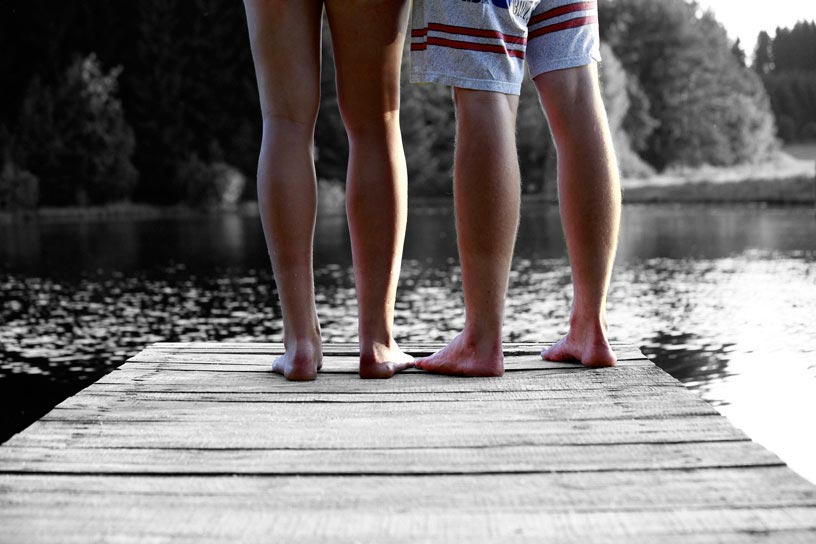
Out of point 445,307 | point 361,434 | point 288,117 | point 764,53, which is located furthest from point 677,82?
point 361,434

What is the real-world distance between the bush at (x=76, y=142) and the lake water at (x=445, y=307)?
11.4 m

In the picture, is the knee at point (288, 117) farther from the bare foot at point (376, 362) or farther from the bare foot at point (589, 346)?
the bare foot at point (589, 346)

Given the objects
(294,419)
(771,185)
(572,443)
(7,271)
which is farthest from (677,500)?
(771,185)

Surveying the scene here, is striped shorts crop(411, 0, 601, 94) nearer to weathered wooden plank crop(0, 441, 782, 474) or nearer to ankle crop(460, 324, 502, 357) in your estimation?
ankle crop(460, 324, 502, 357)

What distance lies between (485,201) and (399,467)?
66 cm

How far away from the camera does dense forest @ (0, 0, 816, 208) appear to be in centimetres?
2277

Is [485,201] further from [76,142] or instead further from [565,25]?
[76,142]

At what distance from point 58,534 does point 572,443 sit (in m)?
0.67

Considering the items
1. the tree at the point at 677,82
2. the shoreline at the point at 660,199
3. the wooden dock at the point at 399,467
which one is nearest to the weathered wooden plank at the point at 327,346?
the wooden dock at the point at 399,467

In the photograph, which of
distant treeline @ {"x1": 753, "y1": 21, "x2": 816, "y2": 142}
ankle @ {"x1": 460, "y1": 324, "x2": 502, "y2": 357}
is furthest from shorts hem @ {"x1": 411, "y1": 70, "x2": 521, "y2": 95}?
distant treeline @ {"x1": 753, "y1": 21, "x2": 816, "y2": 142}

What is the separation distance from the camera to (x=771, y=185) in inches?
843

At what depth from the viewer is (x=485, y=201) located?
5.75 ft

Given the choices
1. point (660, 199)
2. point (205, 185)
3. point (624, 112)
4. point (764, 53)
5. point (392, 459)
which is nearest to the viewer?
point (392, 459)

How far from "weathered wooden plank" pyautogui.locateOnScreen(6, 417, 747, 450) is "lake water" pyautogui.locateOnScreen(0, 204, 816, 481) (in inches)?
77.8
